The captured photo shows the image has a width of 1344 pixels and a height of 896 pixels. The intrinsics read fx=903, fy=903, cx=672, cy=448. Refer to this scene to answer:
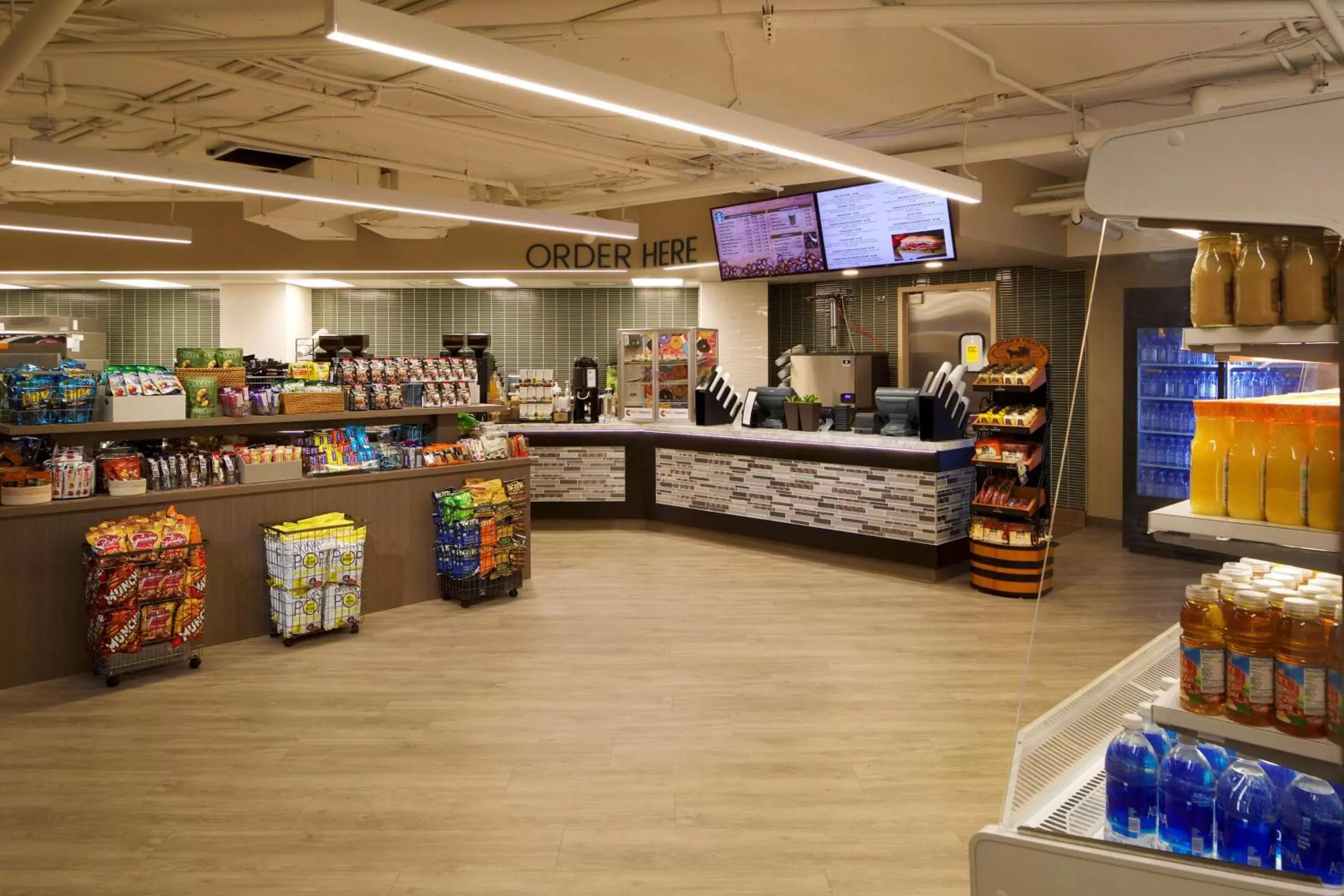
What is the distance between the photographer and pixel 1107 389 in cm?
945

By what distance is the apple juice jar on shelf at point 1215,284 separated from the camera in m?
1.91

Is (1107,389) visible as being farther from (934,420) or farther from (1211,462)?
(1211,462)

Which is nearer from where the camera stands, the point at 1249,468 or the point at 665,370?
the point at 1249,468

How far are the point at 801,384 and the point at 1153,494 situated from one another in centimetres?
367

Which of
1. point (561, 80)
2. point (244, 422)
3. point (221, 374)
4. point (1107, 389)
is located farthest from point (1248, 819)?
point (1107, 389)

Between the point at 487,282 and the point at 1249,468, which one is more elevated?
the point at 487,282

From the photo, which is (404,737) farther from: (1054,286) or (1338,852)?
(1054,286)

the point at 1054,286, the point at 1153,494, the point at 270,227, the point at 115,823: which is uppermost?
the point at 270,227

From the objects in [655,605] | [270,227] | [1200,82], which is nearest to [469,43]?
[655,605]

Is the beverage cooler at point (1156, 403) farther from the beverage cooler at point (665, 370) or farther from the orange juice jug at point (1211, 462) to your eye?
the orange juice jug at point (1211, 462)

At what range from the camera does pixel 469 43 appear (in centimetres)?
348

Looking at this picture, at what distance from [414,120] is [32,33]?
2.75m

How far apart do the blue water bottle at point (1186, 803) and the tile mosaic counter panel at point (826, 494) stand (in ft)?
17.6

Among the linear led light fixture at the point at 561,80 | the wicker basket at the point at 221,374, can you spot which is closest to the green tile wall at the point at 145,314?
the wicker basket at the point at 221,374
